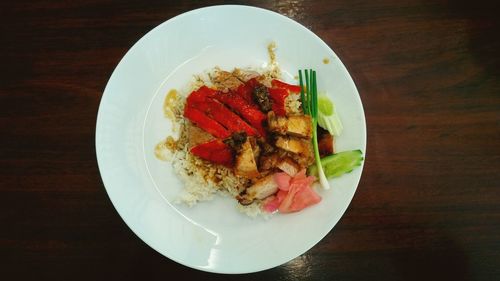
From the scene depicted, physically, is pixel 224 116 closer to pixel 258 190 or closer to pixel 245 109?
pixel 245 109

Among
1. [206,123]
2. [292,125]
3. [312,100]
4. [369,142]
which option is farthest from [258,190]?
[369,142]

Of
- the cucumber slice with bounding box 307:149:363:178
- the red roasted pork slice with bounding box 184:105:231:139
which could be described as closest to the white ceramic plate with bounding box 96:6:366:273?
the cucumber slice with bounding box 307:149:363:178

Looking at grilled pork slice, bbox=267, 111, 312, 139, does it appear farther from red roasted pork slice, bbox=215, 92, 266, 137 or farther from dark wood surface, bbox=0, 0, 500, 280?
dark wood surface, bbox=0, 0, 500, 280

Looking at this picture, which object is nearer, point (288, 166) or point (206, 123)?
point (288, 166)

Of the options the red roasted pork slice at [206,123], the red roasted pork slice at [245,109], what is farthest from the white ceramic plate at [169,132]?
the red roasted pork slice at [245,109]

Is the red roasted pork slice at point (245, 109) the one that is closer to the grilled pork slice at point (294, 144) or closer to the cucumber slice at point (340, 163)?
the grilled pork slice at point (294, 144)

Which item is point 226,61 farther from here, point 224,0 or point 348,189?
point 348,189
